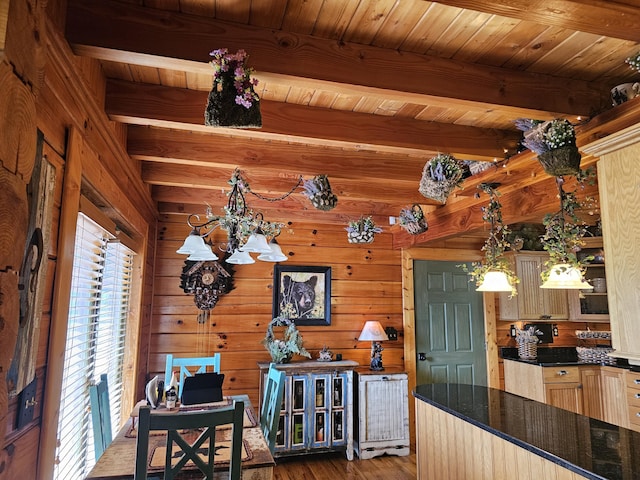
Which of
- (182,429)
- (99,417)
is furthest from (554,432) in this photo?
(99,417)

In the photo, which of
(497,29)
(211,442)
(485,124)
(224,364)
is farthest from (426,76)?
(224,364)

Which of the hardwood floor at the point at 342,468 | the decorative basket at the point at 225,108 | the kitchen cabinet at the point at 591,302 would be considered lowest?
the hardwood floor at the point at 342,468

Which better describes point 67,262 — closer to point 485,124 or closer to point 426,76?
point 426,76

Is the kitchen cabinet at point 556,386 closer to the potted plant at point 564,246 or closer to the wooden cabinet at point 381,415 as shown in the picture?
the wooden cabinet at point 381,415

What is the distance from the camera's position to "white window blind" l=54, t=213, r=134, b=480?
2.05 m

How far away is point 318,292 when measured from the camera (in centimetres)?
466

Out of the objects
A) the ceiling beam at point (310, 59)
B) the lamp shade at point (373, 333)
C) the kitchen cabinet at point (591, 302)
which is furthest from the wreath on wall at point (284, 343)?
the kitchen cabinet at point (591, 302)

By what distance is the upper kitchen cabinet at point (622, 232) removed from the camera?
1.83 meters

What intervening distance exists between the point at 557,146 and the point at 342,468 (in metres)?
3.44

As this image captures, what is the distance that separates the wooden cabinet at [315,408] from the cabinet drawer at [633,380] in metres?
2.51

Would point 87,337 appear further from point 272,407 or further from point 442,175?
point 442,175

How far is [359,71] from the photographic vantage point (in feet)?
5.55

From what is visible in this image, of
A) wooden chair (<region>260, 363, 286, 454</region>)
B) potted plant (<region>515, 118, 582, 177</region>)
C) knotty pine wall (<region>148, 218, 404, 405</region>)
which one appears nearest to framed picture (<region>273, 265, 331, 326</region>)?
knotty pine wall (<region>148, 218, 404, 405</region>)

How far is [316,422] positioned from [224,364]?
110 cm
